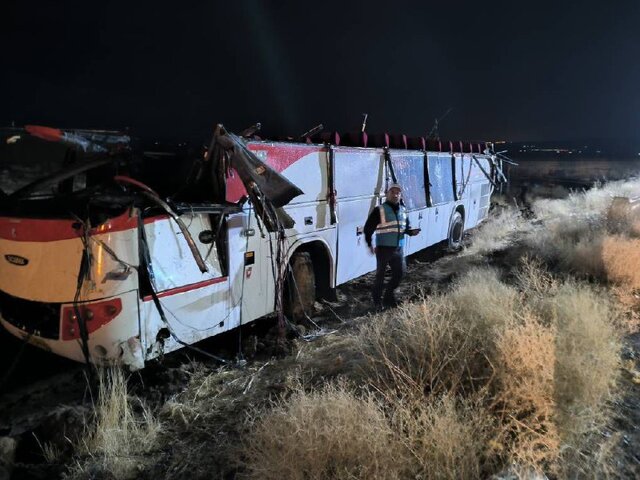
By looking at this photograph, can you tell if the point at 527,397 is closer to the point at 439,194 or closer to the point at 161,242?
the point at 161,242

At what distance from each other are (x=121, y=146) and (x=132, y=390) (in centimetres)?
248

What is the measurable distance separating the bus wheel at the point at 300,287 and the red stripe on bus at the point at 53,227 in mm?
2301

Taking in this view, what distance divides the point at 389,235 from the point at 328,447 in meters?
4.33

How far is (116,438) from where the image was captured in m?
3.38

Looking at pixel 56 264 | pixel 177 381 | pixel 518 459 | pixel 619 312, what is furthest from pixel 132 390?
pixel 619 312

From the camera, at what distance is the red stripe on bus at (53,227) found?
3.84 m

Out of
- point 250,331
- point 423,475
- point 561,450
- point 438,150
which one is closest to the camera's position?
point 423,475

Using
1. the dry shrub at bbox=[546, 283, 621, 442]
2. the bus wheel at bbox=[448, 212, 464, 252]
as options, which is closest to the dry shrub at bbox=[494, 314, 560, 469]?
the dry shrub at bbox=[546, 283, 621, 442]

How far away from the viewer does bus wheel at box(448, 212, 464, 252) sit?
11.7 m

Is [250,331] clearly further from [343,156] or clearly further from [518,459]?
[518,459]

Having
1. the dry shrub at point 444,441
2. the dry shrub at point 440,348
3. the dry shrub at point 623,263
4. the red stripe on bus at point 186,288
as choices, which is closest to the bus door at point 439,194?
the dry shrub at point 623,263

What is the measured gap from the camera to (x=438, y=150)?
1073cm

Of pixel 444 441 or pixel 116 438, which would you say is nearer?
pixel 444 441

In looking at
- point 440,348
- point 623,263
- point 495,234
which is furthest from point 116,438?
point 495,234
